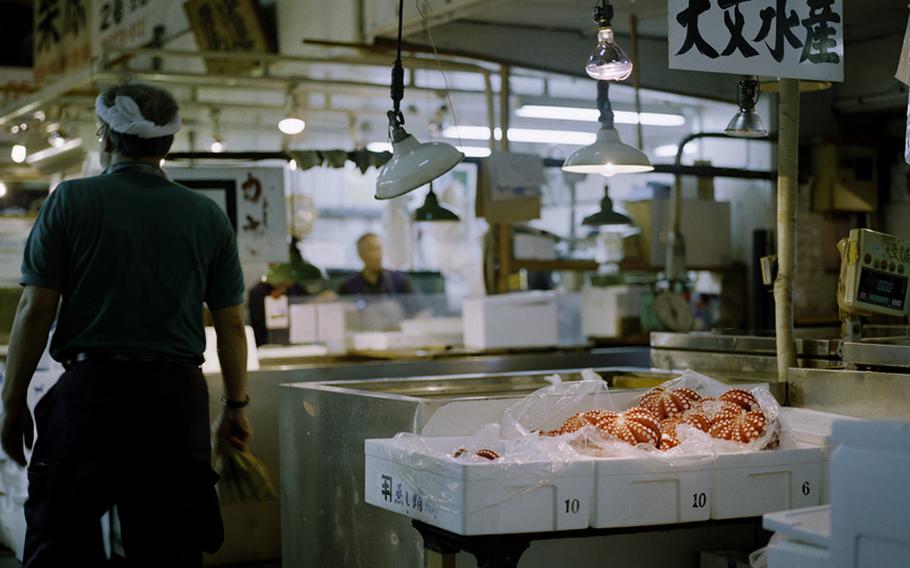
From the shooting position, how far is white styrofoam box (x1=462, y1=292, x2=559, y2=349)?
7.65m

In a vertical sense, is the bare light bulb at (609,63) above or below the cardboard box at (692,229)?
above

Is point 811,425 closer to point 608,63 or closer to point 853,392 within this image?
point 853,392

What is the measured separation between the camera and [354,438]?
4.24m

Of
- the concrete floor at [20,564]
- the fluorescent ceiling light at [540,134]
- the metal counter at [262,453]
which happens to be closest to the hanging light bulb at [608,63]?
the metal counter at [262,453]

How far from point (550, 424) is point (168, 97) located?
162cm

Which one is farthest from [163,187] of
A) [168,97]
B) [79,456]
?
[79,456]

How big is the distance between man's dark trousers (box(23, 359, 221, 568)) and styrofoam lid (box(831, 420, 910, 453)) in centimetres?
187

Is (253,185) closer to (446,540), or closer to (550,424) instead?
(550,424)

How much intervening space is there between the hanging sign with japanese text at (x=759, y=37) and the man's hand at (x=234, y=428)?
6.09 feet

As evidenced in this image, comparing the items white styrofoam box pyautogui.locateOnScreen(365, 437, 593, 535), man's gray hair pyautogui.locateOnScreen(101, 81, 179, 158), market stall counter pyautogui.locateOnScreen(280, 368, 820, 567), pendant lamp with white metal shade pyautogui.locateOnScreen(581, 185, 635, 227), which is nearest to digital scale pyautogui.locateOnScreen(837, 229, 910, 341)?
market stall counter pyautogui.locateOnScreen(280, 368, 820, 567)

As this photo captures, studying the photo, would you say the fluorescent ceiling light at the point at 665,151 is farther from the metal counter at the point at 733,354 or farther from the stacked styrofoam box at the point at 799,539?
the stacked styrofoam box at the point at 799,539

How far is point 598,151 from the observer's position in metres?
4.57

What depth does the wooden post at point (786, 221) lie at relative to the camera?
14.2ft

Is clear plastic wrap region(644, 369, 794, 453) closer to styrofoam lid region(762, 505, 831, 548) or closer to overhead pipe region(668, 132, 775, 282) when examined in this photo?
styrofoam lid region(762, 505, 831, 548)
